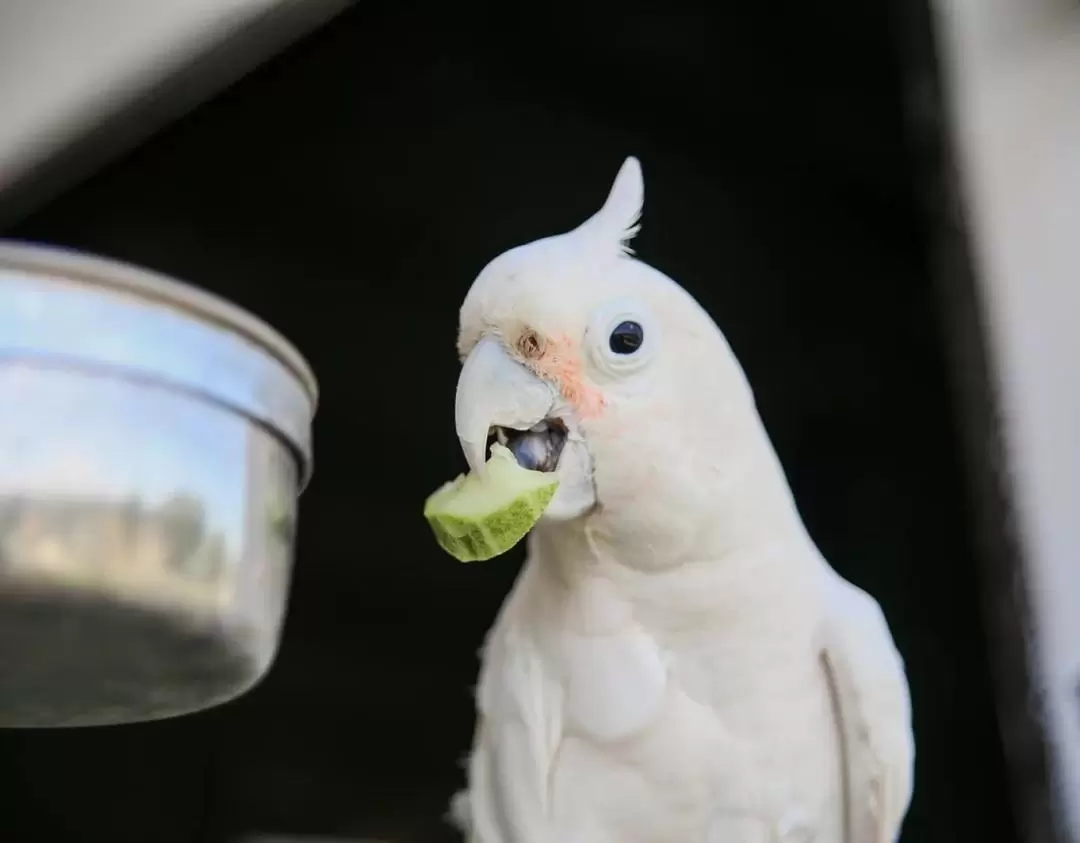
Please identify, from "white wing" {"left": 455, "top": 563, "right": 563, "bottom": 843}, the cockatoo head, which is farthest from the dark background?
the cockatoo head

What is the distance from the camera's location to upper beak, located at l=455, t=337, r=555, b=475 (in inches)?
23.6

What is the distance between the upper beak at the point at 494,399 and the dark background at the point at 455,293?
0.41m

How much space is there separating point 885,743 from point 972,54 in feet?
2.75

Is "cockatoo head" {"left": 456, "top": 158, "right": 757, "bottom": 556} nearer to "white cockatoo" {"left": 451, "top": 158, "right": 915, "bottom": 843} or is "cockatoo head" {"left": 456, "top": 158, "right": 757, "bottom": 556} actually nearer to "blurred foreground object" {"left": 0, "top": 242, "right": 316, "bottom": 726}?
"white cockatoo" {"left": 451, "top": 158, "right": 915, "bottom": 843}

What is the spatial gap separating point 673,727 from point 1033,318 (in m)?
0.66

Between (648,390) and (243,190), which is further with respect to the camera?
(243,190)

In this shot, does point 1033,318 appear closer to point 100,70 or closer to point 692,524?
point 692,524

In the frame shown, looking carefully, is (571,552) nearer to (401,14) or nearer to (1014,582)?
(1014,582)

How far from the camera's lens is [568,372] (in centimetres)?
62

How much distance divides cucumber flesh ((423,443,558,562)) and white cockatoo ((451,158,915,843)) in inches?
1.7

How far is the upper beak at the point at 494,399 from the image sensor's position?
60cm

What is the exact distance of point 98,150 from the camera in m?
0.90

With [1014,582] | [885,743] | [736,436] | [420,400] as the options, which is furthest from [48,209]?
[1014,582]

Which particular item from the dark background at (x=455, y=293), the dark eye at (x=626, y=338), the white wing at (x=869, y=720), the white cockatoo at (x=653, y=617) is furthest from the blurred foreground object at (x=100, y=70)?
the white wing at (x=869, y=720)
